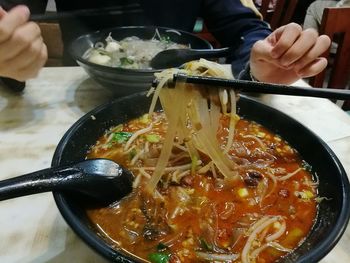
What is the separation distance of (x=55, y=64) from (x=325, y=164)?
9.44 feet

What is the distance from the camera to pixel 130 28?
7.07ft

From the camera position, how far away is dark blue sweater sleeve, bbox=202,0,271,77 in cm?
238

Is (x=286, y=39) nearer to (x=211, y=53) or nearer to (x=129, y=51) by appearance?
(x=211, y=53)

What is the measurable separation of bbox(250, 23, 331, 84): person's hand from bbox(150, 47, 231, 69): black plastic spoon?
0.57 ft

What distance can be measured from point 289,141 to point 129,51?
3.48 ft

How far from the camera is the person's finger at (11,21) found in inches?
47.3

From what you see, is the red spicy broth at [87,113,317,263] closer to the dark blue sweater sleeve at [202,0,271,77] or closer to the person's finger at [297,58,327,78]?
the person's finger at [297,58,327,78]

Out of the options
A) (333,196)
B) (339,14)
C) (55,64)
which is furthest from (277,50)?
(55,64)

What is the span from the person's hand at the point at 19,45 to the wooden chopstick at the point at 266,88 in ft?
1.90

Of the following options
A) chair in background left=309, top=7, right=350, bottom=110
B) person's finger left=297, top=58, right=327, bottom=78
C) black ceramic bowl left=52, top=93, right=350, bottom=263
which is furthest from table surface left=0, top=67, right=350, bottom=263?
chair in background left=309, top=7, right=350, bottom=110

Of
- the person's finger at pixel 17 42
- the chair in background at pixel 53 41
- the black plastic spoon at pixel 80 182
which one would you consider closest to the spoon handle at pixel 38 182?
the black plastic spoon at pixel 80 182

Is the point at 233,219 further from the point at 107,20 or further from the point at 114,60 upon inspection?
the point at 107,20

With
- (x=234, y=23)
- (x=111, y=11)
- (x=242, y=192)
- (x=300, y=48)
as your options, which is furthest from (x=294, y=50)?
(x=111, y=11)

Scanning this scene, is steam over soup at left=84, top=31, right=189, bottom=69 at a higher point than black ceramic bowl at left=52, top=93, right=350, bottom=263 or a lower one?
higher
